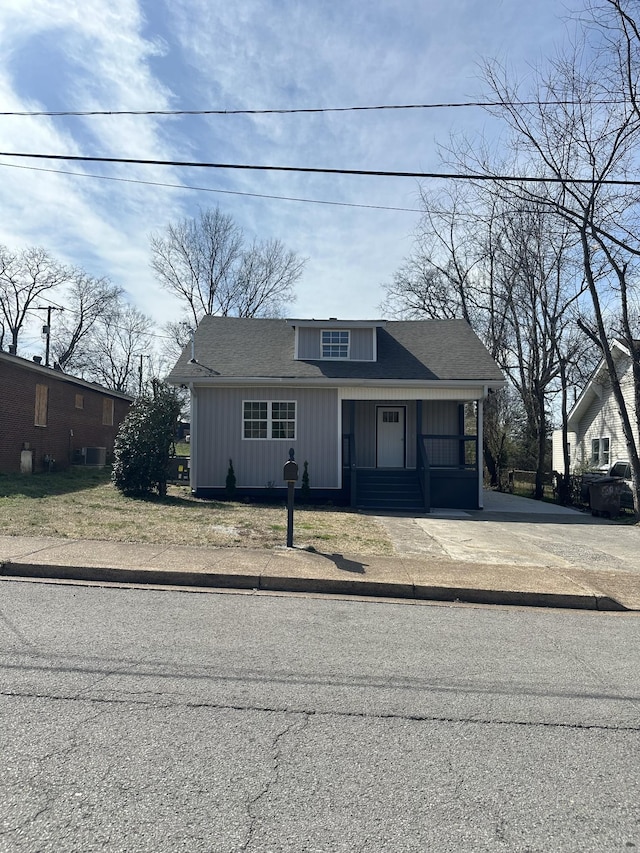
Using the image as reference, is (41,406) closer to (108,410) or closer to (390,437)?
(108,410)

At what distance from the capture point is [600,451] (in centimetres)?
2584

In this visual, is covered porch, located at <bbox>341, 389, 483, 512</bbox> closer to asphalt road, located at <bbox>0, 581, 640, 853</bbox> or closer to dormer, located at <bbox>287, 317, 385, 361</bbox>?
dormer, located at <bbox>287, 317, 385, 361</bbox>

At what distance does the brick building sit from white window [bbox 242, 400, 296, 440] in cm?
805

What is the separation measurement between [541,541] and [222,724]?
9.18m

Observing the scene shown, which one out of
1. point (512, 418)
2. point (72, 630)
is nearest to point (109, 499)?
point (72, 630)

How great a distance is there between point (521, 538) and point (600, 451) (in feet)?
54.7

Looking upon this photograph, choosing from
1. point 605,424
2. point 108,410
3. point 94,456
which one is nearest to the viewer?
point 94,456

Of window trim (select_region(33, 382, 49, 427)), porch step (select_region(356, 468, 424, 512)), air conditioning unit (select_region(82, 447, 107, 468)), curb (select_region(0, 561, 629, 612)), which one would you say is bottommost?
curb (select_region(0, 561, 629, 612))

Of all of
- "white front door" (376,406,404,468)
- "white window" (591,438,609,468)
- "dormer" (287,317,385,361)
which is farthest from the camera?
"white window" (591,438,609,468)

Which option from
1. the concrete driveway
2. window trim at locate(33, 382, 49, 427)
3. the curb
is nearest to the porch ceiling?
the concrete driveway

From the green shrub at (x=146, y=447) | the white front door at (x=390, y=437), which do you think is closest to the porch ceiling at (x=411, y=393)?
the white front door at (x=390, y=437)

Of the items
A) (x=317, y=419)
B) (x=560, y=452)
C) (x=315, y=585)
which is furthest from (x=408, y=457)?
(x=560, y=452)

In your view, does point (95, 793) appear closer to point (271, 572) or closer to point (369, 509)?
point (271, 572)

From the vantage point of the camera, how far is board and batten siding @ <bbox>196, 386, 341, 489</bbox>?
16375 millimetres
